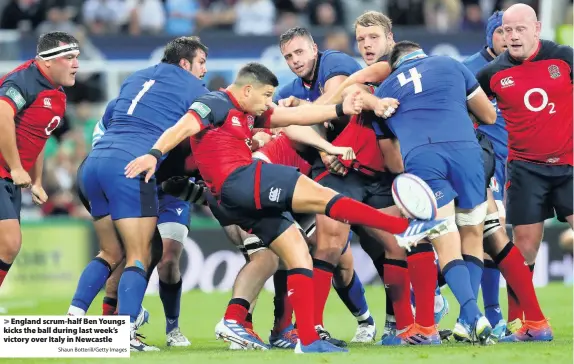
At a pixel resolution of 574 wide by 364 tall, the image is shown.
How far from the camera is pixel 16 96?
32.8 ft

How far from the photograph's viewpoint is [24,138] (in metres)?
10.4

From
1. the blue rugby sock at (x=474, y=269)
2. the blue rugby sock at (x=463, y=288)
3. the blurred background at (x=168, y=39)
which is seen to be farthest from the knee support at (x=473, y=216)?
the blurred background at (x=168, y=39)

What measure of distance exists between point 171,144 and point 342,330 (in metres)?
3.85

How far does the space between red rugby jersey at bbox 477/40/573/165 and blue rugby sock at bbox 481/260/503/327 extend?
1073 mm

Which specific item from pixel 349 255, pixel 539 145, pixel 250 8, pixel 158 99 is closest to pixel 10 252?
pixel 158 99

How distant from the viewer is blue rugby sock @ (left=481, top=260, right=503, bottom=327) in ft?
33.3

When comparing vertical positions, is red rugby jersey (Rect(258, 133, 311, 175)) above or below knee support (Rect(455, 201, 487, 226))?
above

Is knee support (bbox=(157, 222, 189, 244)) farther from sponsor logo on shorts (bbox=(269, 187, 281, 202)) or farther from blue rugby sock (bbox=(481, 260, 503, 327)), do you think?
blue rugby sock (bbox=(481, 260, 503, 327))

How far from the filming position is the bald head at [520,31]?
9758 mm

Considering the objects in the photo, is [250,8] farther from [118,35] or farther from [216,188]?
[216,188]

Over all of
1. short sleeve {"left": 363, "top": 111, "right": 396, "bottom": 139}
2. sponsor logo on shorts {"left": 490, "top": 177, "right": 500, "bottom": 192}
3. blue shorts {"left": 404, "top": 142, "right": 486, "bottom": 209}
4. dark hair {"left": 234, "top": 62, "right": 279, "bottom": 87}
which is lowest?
sponsor logo on shorts {"left": 490, "top": 177, "right": 500, "bottom": 192}

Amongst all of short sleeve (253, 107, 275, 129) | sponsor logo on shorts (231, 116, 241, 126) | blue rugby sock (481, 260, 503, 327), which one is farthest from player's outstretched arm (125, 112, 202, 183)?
blue rugby sock (481, 260, 503, 327)

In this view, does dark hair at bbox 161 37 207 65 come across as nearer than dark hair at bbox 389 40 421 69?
No

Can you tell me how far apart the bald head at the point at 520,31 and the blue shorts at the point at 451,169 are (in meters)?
1.17
